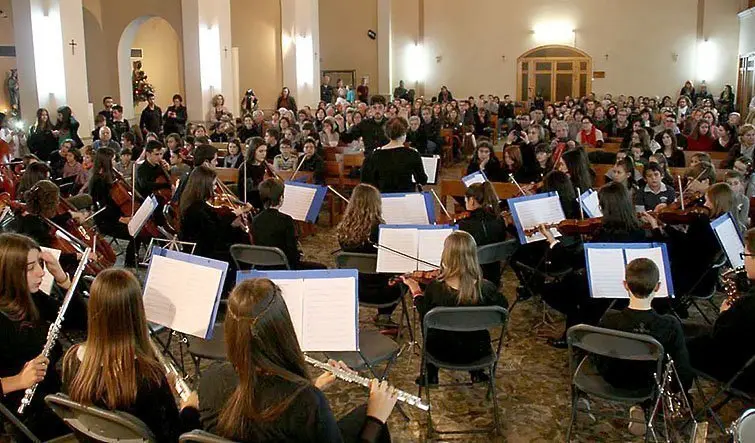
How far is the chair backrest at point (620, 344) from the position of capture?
3697 mm

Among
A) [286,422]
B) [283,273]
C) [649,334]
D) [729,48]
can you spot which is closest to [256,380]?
[286,422]

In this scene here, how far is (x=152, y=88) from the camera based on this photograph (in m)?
23.2

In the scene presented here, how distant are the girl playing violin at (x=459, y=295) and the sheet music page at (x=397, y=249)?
2.38 feet

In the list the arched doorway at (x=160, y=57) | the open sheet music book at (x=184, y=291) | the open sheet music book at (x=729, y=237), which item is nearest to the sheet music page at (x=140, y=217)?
the open sheet music book at (x=184, y=291)

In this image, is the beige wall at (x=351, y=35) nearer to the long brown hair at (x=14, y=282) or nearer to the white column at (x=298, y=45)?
the white column at (x=298, y=45)

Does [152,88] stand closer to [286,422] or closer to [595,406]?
[595,406]

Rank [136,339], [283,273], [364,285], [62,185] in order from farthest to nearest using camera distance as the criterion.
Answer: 1. [62,185]
2. [364,285]
3. [283,273]
4. [136,339]

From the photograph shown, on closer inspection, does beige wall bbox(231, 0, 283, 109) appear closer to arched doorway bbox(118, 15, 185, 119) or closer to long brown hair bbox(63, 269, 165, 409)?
arched doorway bbox(118, 15, 185, 119)

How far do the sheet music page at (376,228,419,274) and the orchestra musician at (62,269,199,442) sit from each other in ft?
7.93

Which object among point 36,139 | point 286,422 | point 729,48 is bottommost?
point 286,422

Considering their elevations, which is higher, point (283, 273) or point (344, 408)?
point (283, 273)

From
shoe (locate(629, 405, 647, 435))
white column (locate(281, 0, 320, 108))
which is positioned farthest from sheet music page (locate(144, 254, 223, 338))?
white column (locate(281, 0, 320, 108))

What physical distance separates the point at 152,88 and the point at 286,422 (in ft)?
72.8

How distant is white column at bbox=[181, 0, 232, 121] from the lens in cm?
1498
